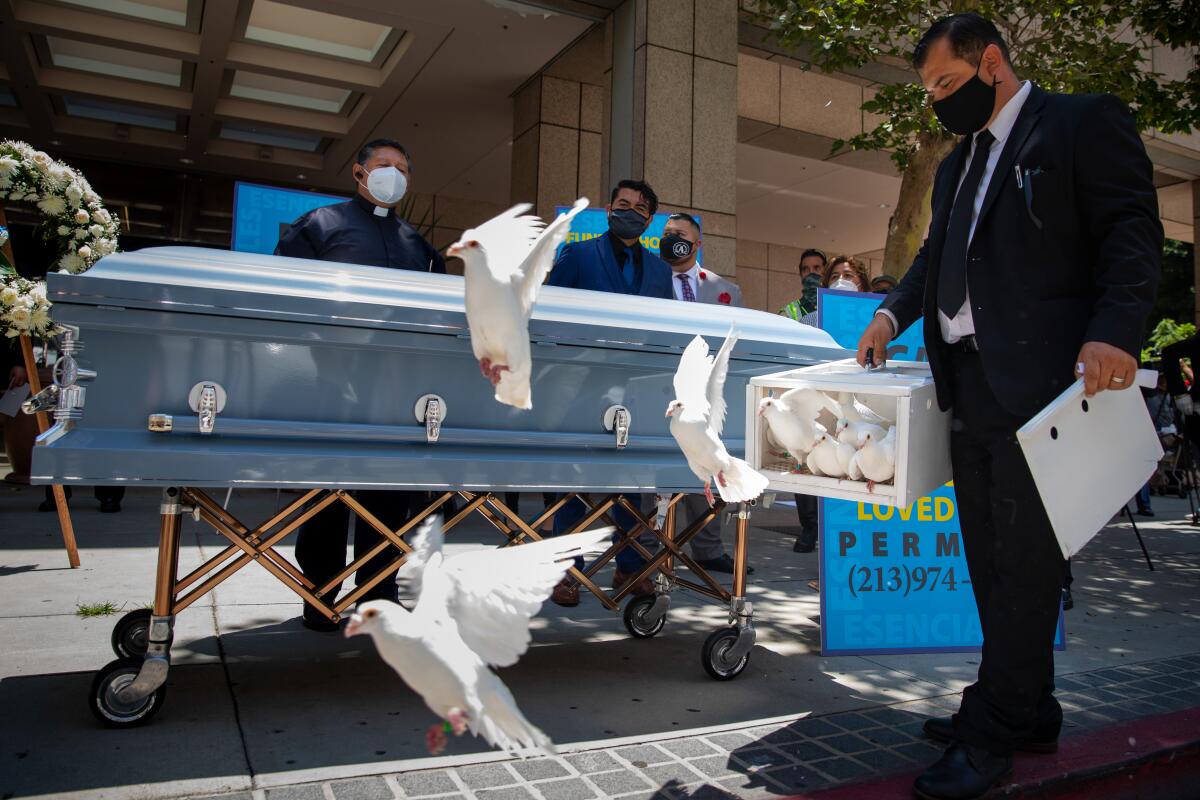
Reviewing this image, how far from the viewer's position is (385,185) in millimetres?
3271

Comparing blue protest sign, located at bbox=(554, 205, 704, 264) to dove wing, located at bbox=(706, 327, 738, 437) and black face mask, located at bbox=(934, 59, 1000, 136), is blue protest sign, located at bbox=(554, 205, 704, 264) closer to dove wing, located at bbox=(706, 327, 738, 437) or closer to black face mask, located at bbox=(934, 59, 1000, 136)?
black face mask, located at bbox=(934, 59, 1000, 136)

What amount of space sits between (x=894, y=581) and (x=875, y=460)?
5.52ft

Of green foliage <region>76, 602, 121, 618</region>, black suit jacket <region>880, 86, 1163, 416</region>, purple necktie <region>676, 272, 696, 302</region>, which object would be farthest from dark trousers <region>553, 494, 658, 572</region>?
black suit jacket <region>880, 86, 1163, 416</region>

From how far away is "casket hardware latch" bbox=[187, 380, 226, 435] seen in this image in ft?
8.25

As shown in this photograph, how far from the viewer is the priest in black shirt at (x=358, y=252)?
11.8 ft

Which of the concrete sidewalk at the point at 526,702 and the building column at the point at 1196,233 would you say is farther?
the building column at the point at 1196,233

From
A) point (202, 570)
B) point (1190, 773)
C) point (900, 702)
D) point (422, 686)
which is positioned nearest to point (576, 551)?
point (422, 686)

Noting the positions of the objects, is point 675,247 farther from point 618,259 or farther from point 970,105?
point 970,105

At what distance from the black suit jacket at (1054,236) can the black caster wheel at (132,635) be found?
119 inches

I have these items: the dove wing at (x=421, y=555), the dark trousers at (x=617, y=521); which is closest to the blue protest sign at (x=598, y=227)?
the dark trousers at (x=617, y=521)

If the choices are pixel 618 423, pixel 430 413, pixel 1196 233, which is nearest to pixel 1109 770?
pixel 618 423

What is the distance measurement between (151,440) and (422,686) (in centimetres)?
148

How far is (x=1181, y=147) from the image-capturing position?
45.8 ft

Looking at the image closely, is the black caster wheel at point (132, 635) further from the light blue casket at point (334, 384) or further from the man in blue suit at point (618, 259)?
the man in blue suit at point (618, 259)
